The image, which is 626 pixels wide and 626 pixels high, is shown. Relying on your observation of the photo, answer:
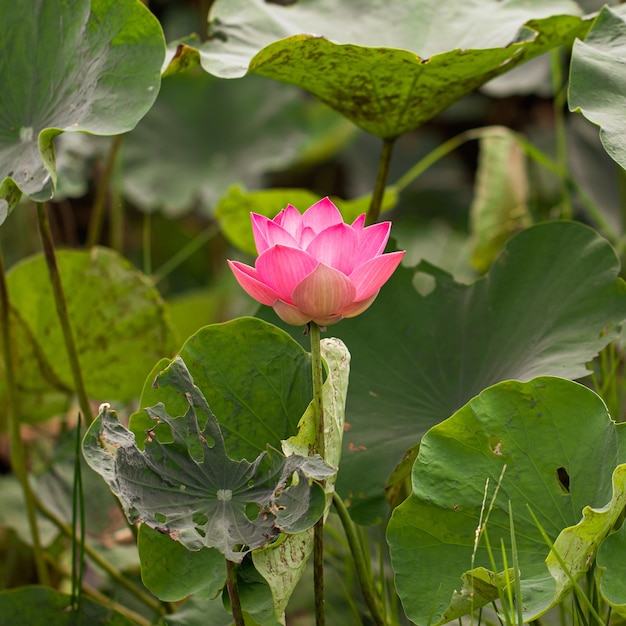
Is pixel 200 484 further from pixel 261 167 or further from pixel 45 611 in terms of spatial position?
pixel 261 167

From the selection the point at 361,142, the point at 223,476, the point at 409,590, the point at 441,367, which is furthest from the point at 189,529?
the point at 361,142

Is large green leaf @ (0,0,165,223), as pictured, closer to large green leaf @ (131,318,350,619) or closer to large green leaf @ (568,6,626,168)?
large green leaf @ (131,318,350,619)

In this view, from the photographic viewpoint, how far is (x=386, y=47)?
32.6 inches

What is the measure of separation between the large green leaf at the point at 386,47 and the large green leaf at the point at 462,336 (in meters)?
0.18

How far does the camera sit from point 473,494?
641 millimetres

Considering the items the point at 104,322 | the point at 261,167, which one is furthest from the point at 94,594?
the point at 261,167

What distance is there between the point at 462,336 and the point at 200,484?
0.37 meters

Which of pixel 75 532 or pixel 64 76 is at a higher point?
pixel 64 76

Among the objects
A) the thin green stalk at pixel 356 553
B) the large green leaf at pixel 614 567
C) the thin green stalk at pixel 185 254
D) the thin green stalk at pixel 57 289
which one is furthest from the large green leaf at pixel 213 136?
the large green leaf at pixel 614 567

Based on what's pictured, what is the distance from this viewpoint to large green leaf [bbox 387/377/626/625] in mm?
629

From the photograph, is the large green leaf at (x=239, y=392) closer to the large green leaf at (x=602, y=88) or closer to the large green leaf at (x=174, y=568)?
the large green leaf at (x=174, y=568)

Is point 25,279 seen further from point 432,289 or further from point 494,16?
point 494,16

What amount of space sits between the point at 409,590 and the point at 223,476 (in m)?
0.17

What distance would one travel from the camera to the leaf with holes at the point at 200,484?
552 mm
